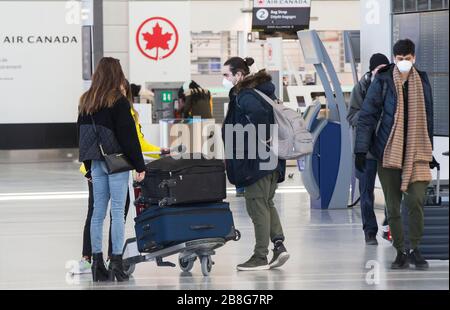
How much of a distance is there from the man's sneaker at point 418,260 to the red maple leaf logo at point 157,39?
14.7m

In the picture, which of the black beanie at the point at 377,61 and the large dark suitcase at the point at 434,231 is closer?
the large dark suitcase at the point at 434,231

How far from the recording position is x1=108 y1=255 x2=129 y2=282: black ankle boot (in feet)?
25.3

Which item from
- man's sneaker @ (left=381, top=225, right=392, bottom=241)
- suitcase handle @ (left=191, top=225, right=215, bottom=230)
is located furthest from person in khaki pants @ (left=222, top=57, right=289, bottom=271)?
man's sneaker @ (left=381, top=225, right=392, bottom=241)

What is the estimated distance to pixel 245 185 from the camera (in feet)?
26.4

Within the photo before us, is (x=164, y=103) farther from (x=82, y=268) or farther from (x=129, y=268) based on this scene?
(x=129, y=268)

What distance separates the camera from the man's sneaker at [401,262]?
8078 mm

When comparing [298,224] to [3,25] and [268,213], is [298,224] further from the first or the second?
[3,25]

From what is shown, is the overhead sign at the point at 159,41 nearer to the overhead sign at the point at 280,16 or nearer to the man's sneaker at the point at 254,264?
the overhead sign at the point at 280,16

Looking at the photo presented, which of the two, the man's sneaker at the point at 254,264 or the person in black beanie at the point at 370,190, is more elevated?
the person in black beanie at the point at 370,190

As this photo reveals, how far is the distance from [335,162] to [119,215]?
16.5 feet

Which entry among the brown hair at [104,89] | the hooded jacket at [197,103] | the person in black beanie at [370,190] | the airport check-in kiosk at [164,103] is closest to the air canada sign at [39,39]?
the airport check-in kiosk at [164,103]

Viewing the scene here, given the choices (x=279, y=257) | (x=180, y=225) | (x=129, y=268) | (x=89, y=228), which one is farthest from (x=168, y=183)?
(x=279, y=257)

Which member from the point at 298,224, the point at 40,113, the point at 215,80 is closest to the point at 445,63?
the point at 298,224

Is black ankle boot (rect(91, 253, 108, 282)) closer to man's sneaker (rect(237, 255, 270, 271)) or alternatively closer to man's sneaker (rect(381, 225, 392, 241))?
man's sneaker (rect(237, 255, 270, 271))
